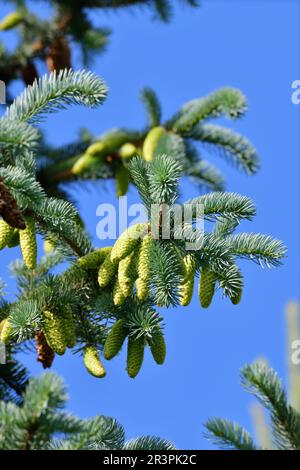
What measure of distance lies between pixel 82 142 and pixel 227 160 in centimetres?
73

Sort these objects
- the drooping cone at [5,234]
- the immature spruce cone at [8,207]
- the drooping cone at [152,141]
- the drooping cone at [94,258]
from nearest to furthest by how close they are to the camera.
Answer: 1. the immature spruce cone at [8,207]
2. the drooping cone at [5,234]
3. the drooping cone at [94,258]
4. the drooping cone at [152,141]

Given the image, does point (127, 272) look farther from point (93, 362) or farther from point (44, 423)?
point (44, 423)

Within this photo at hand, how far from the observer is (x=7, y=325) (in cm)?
284

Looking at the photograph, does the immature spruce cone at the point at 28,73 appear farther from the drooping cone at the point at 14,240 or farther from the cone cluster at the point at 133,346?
the cone cluster at the point at 133,346

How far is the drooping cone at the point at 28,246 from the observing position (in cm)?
286

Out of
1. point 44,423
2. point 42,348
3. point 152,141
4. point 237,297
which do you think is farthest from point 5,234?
point 152,141

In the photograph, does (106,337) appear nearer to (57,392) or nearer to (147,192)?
(147,192)

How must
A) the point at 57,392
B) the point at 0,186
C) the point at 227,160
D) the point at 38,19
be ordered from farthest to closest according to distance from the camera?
the point at 38,19 < the point at 227,160 < the point at 0,186 < the point at 57,392

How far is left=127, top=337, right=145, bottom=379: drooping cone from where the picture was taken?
2.82 m

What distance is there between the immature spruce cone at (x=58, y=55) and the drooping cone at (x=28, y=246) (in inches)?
95.3

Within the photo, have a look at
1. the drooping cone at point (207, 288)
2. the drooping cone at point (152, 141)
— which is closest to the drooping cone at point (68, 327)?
the drooping cone at point (207, 288)

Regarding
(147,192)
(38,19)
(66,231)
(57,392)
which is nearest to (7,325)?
(66,231)

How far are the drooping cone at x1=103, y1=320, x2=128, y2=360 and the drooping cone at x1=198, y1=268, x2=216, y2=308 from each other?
0.23 meters
